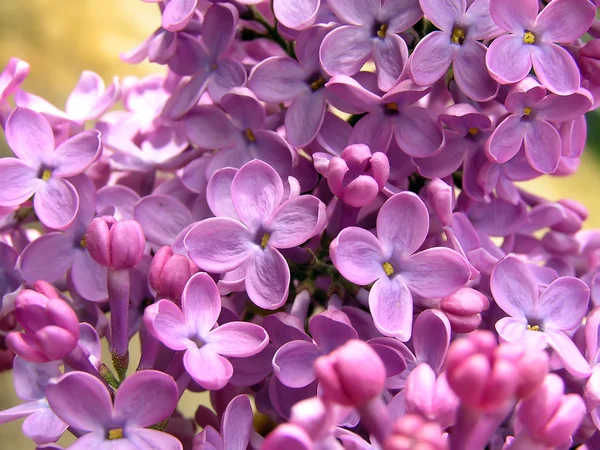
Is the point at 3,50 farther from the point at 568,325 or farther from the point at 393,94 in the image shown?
the point at 568,325

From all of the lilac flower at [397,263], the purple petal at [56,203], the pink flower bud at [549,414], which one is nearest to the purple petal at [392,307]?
the lilac flower at [397,263]

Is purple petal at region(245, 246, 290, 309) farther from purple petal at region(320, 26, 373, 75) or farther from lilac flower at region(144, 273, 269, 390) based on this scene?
purple petal at region(320, 26, 373, 75)

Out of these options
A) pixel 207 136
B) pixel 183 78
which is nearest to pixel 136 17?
pixel 183 78

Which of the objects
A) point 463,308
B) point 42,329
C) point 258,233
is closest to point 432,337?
point 463,308

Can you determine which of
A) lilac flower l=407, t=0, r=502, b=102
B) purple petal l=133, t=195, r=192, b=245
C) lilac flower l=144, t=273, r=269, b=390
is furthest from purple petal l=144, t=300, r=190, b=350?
lilac flower l=407, t=0, r=502, b=102

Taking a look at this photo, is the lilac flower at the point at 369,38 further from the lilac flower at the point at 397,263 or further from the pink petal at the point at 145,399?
the pink petal at the point at 145,399
